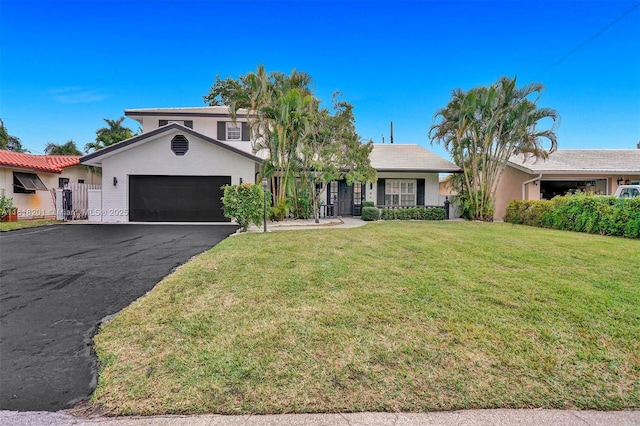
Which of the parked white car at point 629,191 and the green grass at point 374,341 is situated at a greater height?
the parked white car at point 629,191

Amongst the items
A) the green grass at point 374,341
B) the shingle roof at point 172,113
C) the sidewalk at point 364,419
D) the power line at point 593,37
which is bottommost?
the sidewalk at point 364,419

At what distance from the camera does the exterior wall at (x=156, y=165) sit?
14328mm

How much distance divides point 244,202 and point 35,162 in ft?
45.4

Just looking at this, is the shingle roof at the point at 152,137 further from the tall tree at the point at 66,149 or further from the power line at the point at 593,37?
the tall tree at the point at 66,149

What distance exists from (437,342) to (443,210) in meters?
15.3

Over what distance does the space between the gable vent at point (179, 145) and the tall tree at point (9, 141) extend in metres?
26.0

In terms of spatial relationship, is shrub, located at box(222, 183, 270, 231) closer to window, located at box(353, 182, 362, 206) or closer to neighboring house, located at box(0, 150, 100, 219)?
window, located at box(353, 182, 362, 206)

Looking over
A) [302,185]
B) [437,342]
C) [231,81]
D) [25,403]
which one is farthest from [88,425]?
[231,81]

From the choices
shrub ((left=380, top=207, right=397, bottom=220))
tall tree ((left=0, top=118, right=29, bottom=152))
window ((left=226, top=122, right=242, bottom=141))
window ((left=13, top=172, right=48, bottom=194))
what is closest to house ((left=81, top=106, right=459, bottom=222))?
window ((left=13, top=172, right=48, bottom=194))

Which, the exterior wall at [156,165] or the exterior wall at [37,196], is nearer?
the exterior wall at [156,165]

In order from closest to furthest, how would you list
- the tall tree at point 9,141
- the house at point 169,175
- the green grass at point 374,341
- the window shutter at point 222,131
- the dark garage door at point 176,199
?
the green grass at point 374,341 → the house at point 169,175 → the dark garage door at point 176,199 → the window shutter at point 222,131 → the tall tree at point 9,141

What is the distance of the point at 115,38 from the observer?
15.4m

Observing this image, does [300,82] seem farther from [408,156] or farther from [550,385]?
[550,385]

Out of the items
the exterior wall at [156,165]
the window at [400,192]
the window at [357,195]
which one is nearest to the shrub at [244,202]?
the exterior wall at [156,165]
